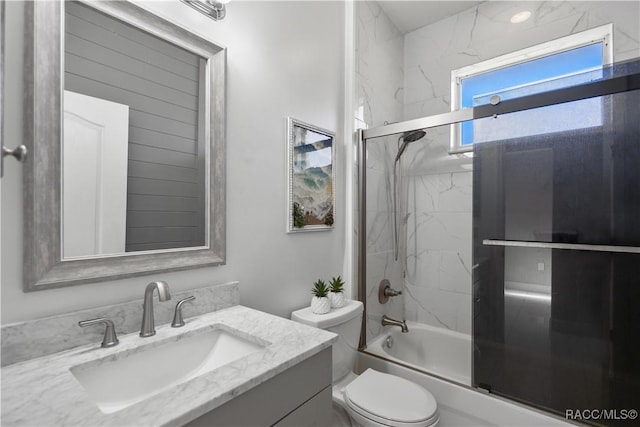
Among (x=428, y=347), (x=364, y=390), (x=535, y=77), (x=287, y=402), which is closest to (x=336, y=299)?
(x=364, y=390)

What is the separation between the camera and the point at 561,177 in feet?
4.48

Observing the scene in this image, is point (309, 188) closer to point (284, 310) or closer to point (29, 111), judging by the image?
point (284, 310)

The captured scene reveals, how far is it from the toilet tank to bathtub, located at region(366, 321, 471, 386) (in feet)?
1.49

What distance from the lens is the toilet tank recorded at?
4.79ft

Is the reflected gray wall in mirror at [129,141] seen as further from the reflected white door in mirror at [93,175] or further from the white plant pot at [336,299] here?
the white plant pot at [336,299]

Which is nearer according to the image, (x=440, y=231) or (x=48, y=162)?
(x=48, y=162)

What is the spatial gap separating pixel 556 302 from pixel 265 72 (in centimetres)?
171

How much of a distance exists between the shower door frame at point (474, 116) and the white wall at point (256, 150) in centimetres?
21

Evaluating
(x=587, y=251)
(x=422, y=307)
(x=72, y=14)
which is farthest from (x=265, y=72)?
(x=422, y=307)

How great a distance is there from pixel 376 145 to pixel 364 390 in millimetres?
1478

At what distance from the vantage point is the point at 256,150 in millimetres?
1411

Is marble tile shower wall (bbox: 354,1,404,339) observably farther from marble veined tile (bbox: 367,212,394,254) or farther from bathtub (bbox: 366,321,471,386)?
bathtub (bbox: 366,321,471,386)

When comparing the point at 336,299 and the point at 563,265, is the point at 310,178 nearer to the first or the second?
the point at 336,299

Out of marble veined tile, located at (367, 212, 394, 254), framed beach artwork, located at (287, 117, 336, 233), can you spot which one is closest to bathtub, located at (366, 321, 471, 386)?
marble veined tile, located at (367, 212, 394, 254)
